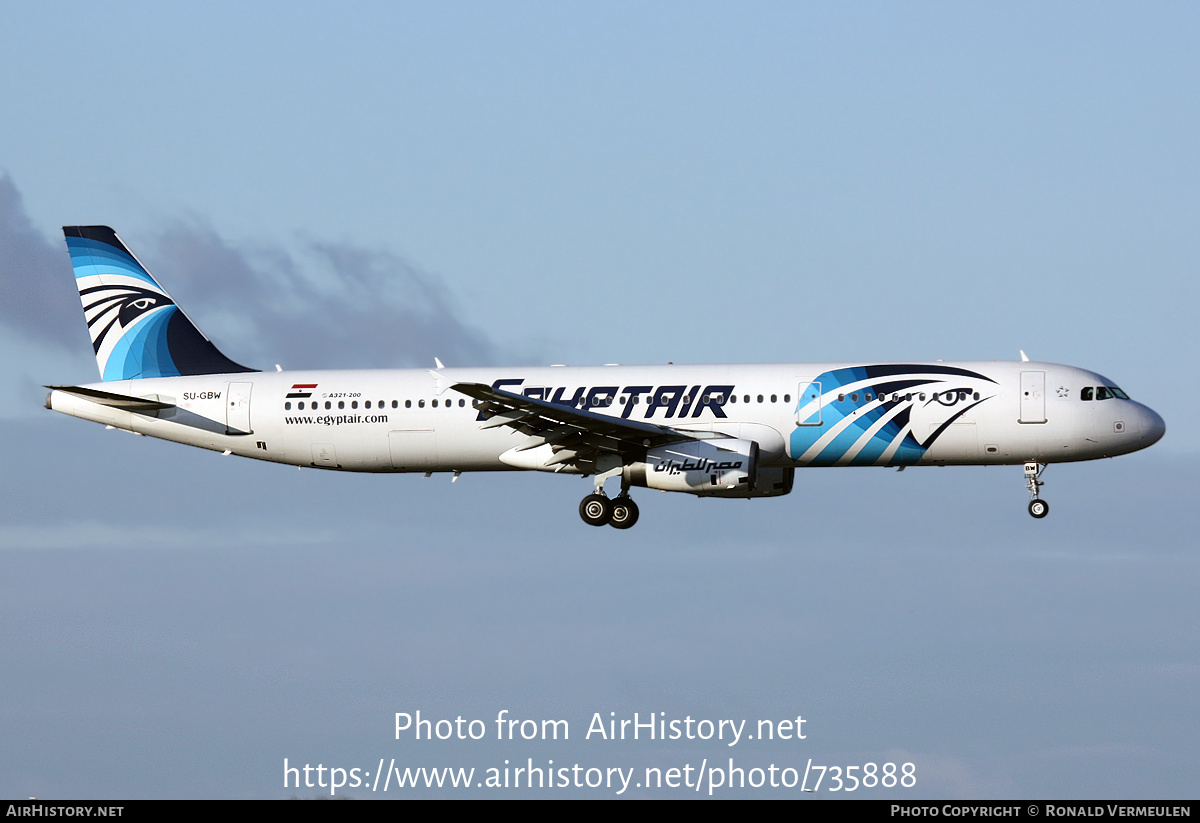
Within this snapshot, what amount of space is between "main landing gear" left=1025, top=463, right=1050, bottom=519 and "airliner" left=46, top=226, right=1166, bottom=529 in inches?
1.7

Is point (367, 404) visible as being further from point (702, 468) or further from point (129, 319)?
point (702, 468)

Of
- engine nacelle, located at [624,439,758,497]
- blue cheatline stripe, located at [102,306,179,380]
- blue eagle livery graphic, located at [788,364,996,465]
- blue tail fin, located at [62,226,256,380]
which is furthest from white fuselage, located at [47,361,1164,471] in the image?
blue cheatline stripe, located at [102,306,179,380]

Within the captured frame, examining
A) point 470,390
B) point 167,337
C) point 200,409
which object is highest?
point 167,337

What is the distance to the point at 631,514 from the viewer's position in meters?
45.1

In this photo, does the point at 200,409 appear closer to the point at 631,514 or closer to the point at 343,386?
the point at 343,386

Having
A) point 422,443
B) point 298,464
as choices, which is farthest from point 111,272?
point 422,443

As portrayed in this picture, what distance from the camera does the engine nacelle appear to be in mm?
42156

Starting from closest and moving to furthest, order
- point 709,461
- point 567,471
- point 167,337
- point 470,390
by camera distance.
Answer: point 470,390 → point 709,461 → point 567,471 → point 167,337

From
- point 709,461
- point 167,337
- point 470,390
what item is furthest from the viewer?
point 167,337

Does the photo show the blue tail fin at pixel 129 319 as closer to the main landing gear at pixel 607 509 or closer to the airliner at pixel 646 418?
the airliner at pixel 646 418

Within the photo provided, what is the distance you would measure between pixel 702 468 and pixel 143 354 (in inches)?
805

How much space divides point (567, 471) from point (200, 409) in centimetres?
1252

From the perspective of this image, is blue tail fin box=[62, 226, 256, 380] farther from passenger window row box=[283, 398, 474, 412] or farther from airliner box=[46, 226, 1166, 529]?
passenger window row box=[283, 398, 474, 412]

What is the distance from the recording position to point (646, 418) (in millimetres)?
44406
